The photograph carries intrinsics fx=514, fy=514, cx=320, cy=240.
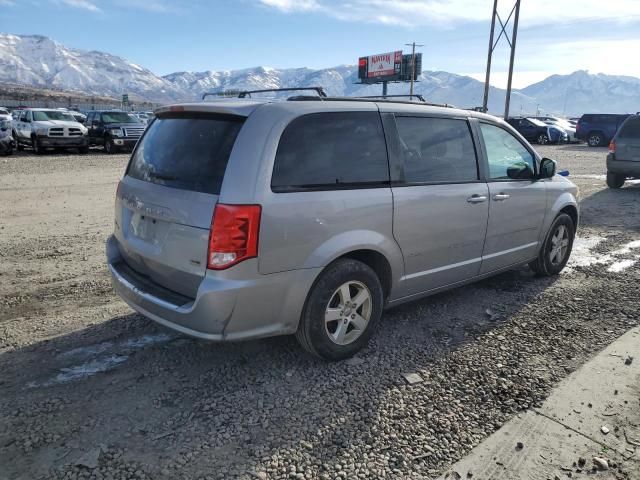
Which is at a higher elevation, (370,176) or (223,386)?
(370,176)

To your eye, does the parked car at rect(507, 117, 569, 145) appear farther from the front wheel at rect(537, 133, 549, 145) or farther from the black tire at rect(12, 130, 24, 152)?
the black tire at rect(12, 130, 24, 152)

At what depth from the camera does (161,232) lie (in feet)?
11.0

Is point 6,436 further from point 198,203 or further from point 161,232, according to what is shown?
point 198,203

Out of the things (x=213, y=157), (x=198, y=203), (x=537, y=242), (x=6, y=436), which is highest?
(x=213, y=157)

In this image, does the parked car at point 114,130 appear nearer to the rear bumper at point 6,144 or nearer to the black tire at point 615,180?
the rear bumper at point 6,144

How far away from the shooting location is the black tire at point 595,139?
30.5 m

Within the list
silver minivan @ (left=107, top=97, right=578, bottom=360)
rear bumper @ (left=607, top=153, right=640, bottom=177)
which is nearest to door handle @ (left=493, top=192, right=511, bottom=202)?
silver minivan @ (left=107, top=97, right=578, bottom=360)

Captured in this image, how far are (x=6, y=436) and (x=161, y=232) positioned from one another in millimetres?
1417

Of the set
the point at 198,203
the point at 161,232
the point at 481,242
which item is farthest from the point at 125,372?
the point at 481,242

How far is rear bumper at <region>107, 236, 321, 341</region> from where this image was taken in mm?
3037

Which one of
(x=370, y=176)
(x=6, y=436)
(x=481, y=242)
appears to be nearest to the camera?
(x=6, y=436)

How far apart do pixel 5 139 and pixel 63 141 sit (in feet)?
7.32

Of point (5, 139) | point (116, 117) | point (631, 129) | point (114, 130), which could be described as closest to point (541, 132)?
point (631, 129)

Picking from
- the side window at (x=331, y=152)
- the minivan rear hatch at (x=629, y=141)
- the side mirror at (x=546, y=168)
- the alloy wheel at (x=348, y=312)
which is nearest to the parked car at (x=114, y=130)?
the minivan rear hatch at (x=629, y=141)
